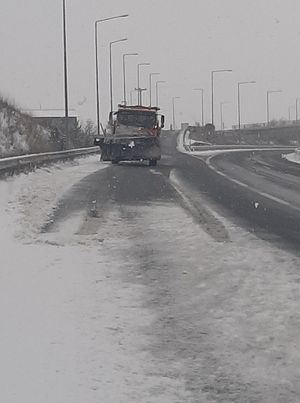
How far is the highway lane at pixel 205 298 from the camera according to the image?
478 centimetres

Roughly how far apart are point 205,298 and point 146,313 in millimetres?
735

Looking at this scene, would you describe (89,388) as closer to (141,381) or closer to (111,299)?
(141,381)

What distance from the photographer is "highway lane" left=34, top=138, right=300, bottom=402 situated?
4777 millimetres

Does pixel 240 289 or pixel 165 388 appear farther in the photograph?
pixel 240 289

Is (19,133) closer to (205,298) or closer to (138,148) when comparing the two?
(138,148)

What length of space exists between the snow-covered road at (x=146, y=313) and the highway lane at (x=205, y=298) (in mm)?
14

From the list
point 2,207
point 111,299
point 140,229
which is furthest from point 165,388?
point 2,207

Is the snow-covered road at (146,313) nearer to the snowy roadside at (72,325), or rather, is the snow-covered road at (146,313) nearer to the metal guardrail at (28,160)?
the snowy roadside at (72,325)

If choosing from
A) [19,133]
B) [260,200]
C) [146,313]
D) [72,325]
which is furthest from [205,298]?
[19,133]

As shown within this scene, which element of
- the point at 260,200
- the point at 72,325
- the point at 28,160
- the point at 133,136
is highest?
the point at 133,136

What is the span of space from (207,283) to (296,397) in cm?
304

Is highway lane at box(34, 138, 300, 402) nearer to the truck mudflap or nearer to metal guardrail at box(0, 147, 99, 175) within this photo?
metal guardrail at box(0, 147, 99, 175)

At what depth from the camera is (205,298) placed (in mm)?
6844

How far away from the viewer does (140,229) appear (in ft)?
37.5
